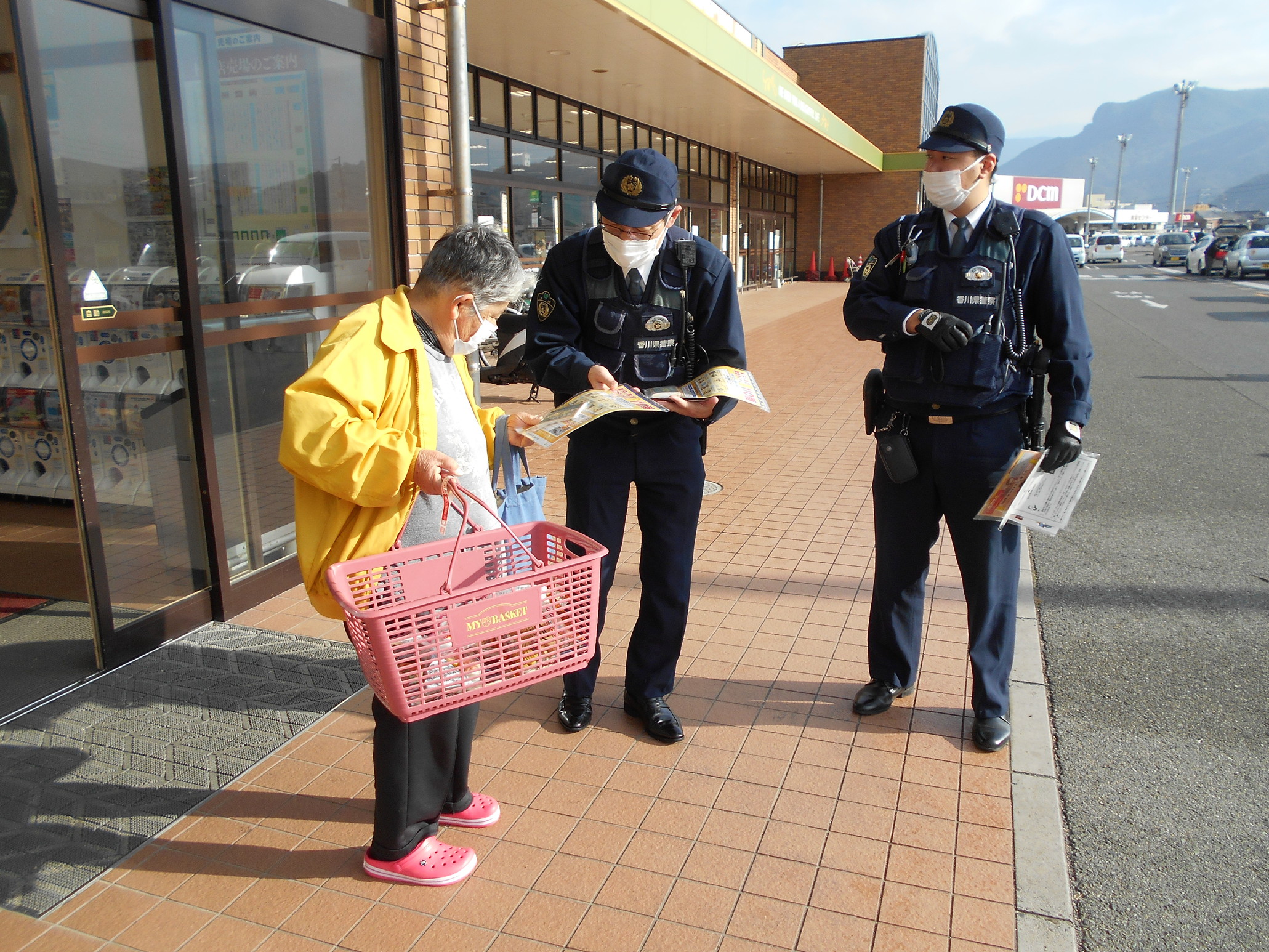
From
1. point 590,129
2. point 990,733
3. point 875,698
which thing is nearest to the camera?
point 990,733

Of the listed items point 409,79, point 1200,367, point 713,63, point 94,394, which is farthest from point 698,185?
point 94,394

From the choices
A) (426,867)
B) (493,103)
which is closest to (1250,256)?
(493,103)

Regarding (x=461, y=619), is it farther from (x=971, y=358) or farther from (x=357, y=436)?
(x=971, y=358)

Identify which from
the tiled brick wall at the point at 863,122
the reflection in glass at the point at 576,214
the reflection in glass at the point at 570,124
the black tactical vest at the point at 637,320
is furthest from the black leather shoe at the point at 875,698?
the tiled brick wall at the point at 863,122

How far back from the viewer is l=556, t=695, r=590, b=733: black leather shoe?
3467mm

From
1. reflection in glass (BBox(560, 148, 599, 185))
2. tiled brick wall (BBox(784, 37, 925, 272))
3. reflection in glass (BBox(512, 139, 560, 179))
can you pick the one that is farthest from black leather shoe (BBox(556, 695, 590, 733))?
tiled brick wall (BBox(784, 37, 925, 272))

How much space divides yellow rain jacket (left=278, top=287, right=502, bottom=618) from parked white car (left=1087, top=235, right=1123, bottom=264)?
56767 millimetres

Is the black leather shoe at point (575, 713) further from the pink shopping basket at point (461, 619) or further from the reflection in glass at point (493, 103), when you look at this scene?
the reflection in glass at point (493, 103)

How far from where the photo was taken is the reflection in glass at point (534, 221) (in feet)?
41.9

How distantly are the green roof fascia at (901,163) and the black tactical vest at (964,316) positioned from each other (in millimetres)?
33649

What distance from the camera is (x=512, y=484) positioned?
9.53 ft

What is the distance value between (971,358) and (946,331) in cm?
15

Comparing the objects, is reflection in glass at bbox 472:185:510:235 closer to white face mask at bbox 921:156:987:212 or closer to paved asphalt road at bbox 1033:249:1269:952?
paved asphalt road at bbox 1033:249:1269:952

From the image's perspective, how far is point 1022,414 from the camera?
11.0 feet
